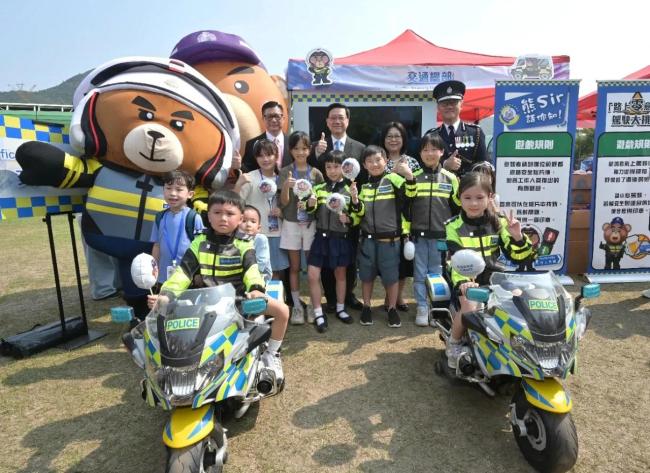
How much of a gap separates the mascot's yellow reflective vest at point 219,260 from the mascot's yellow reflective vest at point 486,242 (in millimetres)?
1368

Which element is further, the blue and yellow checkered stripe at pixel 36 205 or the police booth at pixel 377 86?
the police booth at pixel 377 86

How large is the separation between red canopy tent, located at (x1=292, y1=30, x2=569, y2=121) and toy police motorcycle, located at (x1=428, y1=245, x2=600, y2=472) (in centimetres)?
569

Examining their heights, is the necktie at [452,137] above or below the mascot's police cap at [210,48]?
below

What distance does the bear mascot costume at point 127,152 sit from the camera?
3.54 meters

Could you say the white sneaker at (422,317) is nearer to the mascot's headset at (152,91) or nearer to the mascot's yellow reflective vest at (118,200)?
the mascot's headset at (152,91)

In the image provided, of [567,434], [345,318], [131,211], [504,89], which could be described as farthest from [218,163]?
[504,89]

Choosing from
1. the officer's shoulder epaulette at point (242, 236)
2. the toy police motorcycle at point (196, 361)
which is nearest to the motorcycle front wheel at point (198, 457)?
the toy police motorcycle at point (196, 361)

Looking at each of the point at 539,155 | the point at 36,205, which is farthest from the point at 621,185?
the point at 36,205

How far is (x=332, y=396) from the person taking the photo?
117 inches

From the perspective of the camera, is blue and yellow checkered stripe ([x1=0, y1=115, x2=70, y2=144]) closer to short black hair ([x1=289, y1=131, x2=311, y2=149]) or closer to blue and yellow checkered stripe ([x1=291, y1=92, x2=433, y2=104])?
short black hair ([x1=289, y1=131, x2=311, y2=149])

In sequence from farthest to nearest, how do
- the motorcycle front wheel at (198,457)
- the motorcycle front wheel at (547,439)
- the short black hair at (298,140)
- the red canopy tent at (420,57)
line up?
the red canopy tent at (420,57), the short black hair at (298,140), the motorcycle front wheel at (547,439), the motorcycle front wheel at (198,457)

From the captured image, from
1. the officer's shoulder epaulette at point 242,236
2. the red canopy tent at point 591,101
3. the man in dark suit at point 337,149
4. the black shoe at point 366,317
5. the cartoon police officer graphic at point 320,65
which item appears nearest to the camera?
the officer's shoulder epaulette at point 242,236

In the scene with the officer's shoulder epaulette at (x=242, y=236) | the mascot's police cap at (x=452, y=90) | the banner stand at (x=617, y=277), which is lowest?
the banner stand at (x=617, y=277)

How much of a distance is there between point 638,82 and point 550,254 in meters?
2.30
